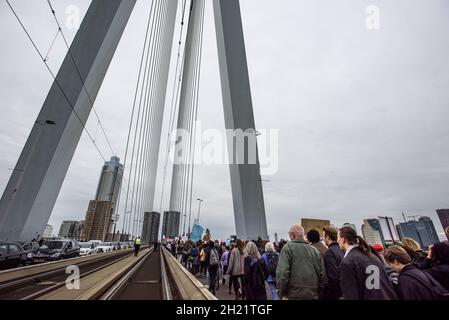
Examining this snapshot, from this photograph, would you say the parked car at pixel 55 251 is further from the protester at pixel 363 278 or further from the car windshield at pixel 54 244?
the protester at pixel 363 278

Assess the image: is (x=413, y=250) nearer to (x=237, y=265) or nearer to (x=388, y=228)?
(x=237, y=265)

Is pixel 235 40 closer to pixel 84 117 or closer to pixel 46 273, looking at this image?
pixel 84 117

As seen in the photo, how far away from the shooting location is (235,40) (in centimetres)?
1076

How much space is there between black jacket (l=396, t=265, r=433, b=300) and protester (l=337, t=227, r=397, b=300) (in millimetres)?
Result: 76

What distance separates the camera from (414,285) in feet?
5.42

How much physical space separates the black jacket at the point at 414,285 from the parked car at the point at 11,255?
1037 cm

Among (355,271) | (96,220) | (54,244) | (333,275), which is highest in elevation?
(96,220)

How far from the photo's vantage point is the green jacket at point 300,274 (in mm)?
2178

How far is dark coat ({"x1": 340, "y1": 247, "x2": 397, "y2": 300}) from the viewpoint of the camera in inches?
66.9

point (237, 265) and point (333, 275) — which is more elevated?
point (333, 275)

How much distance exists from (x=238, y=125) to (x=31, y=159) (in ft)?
27.6

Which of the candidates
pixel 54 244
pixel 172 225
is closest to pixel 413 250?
pixel 54 244

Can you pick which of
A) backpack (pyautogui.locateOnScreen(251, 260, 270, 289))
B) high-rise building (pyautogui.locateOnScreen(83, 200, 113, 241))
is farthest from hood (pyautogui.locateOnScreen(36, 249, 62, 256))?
high-rise building (pyautogui.locateOnScreen(83, 200, 113, 241))

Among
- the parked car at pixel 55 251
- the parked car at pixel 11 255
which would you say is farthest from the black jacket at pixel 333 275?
the parked car at pixel 55 251
